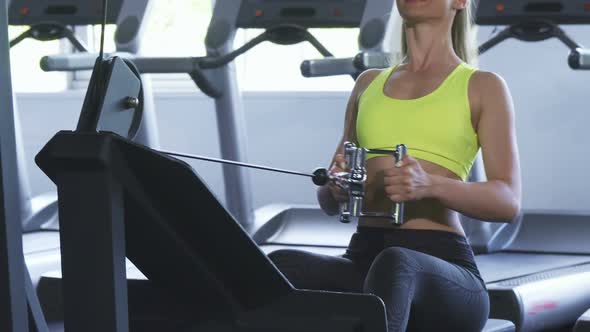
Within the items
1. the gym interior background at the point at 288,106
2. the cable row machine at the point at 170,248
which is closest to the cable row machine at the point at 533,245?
the gym interior background at the point at 288,106

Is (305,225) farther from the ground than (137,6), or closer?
closer

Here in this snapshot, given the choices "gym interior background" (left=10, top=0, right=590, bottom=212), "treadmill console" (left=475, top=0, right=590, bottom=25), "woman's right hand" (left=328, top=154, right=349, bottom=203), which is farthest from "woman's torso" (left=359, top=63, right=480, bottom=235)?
"gym interior background" (left=10, top=0, right=590, bottom=212)

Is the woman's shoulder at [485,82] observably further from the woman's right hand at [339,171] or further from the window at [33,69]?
the window at [33,69]

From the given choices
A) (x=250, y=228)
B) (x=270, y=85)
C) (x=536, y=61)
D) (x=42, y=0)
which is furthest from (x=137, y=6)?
(x=536, y=61)

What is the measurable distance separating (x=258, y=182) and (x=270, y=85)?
526 millimetres

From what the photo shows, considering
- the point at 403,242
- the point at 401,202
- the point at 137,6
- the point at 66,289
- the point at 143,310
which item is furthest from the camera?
the point at 137,6

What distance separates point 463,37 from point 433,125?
260 mm

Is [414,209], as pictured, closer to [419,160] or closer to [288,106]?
[419,160]

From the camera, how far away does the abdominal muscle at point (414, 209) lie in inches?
79.0

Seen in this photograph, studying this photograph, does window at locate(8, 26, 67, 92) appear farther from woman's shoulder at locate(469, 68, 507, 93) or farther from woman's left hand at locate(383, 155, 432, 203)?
woman's left hand at locate(383, 155, 432, 203)

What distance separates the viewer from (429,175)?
1819 millimetres

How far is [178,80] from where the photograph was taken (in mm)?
5523

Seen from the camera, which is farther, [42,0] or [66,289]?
[42,0]

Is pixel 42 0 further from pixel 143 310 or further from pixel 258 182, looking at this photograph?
pixel 143 310
